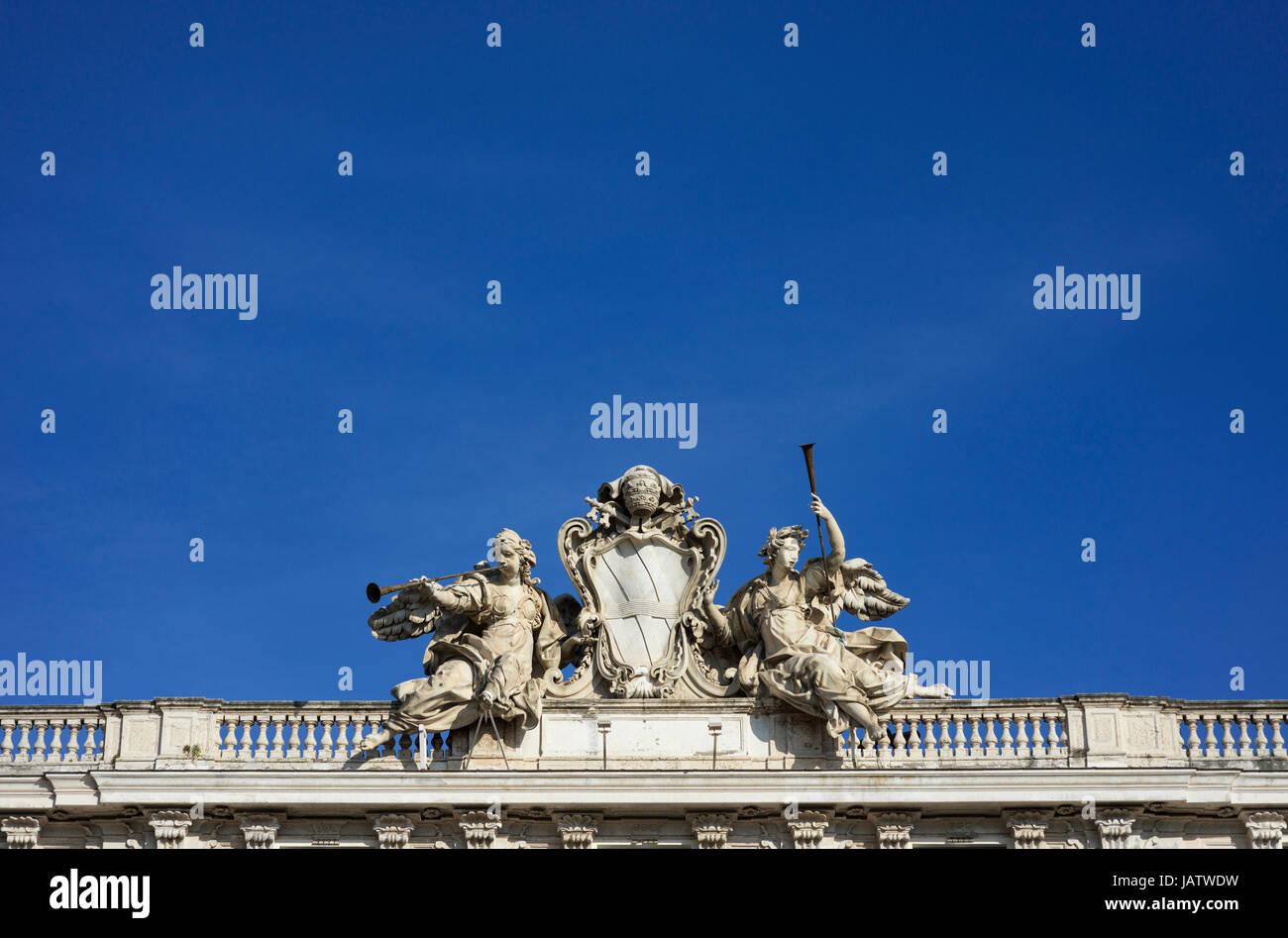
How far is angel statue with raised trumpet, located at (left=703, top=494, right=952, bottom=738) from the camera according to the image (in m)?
27.8

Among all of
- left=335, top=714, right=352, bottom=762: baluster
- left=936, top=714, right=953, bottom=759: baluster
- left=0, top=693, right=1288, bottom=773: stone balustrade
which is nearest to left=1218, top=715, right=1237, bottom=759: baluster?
left=0, top=693, right=1288, bottom=773: stone balustrade

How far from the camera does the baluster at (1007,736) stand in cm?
2786

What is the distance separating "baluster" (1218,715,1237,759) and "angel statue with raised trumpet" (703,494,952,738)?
3521mm

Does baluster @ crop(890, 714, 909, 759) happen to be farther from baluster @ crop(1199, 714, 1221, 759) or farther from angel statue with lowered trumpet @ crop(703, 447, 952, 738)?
baluster @ crop(1199, 714, 1221, 759)

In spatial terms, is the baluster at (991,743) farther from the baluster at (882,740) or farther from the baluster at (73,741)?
the baluster at (73,741)

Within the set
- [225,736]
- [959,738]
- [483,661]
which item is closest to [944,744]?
[959,738]

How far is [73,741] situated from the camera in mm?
Result: 28172

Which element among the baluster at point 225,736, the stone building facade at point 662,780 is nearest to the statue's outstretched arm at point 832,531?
the stone building facade at point 662,780

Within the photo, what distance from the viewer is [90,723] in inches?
1115

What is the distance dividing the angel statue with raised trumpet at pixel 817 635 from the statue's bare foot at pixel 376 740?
4519 millimetres

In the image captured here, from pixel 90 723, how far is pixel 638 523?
300 inches
